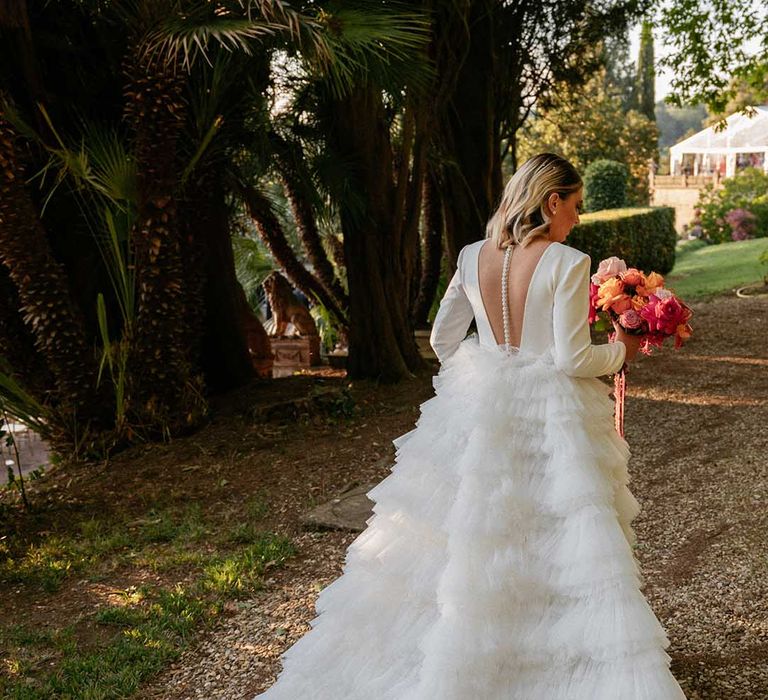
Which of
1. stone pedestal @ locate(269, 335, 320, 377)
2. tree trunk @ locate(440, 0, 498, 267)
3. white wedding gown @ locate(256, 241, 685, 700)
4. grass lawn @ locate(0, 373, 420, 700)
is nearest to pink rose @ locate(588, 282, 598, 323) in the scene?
white wedding gown @ locate(256, 241, 685, 700)

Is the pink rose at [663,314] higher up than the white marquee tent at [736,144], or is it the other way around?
the white marquee tent at [736,144]

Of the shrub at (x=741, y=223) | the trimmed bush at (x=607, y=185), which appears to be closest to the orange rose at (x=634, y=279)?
the trimmed bush at (x=607, y=185)

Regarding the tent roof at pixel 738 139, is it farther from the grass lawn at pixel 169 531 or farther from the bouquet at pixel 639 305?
the bouquet at pixel 639 305

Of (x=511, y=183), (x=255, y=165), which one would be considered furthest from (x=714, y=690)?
(x=255, y=165)

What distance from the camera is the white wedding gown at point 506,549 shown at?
2412 mm

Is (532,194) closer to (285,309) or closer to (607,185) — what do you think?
(285,309)

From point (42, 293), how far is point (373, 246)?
11.0ft

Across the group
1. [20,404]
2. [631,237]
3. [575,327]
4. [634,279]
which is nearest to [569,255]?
[575,327]

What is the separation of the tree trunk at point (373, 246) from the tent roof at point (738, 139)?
26229 millimetres

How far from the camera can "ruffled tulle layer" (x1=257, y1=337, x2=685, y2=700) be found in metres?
2.40

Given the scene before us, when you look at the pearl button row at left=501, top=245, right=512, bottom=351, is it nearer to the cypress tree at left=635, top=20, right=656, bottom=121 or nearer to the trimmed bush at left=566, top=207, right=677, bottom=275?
the trimmed bush at left=566, top=207, right=677, bottom=275

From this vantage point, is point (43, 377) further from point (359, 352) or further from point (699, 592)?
point (699, 592)

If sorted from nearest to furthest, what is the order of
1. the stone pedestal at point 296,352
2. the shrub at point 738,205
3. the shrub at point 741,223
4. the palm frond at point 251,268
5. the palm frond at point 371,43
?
the palm frond at point 371,43 → the stone pedestal at point 296,352 → the palm frond at point 251,268 → the shrub at point 738,205 → the shrub at point 741,223

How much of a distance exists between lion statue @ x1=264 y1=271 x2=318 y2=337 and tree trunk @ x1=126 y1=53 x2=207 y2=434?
3.25 meters
